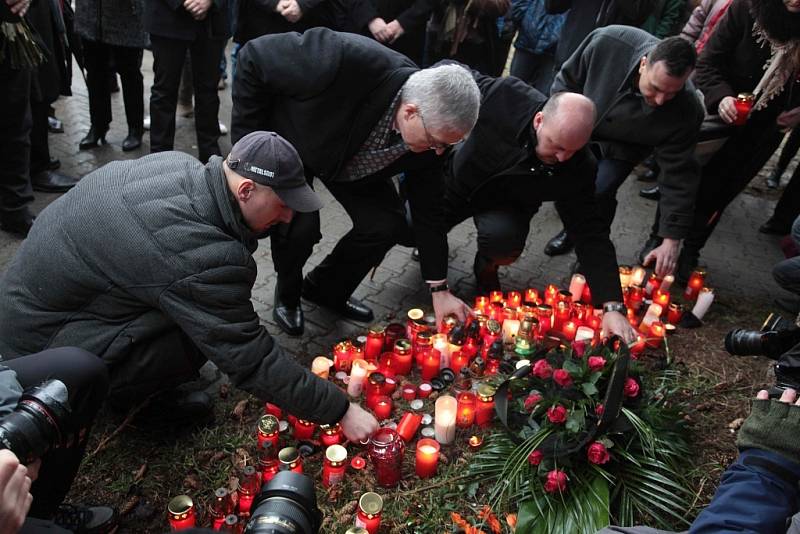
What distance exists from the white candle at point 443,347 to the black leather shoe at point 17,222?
2.95 metres

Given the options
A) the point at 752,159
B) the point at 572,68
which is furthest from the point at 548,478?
the point at 752,159

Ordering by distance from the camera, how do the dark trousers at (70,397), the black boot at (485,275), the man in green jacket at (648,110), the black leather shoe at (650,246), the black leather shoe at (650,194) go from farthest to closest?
the black leather shoe at (650,194), the black leather shoe at (650,246), the black boot at (485,275), the man in green jacket at (648,110), the dark trousers at (70,397)

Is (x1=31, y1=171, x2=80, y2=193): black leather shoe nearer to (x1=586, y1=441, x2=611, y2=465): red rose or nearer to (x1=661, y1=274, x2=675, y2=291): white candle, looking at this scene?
(x1=586, y1=441, x2=611, y2=465): red rose

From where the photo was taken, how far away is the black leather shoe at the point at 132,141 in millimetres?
5727

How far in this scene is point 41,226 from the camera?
7.92ft

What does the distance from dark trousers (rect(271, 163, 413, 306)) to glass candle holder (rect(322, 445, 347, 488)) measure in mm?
1309

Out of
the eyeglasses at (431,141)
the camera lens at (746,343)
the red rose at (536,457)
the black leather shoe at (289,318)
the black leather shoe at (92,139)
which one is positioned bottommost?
the black leather shoe at (92,139)

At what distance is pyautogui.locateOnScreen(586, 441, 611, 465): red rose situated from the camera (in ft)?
8.51

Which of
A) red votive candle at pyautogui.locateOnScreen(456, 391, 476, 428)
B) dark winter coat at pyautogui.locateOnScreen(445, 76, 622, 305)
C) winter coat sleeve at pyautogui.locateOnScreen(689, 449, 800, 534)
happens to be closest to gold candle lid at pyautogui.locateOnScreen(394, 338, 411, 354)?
red votive candle at pyautogui.locateOnScreen(456, 391, 476, 428)

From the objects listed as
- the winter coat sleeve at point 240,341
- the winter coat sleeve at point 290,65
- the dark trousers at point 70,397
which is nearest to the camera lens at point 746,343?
the winter coat sleeve at point 240,341

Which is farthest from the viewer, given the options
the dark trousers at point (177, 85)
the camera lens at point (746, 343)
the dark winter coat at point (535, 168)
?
the dark trousers at point (177, 85)

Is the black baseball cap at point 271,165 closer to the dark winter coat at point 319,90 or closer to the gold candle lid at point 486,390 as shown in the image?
the dark winter coat at point 319,90

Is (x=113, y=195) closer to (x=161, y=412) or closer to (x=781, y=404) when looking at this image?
(x=161, y=412)

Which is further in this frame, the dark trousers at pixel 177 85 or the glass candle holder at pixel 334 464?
the dark trousers at pixel 177 85
